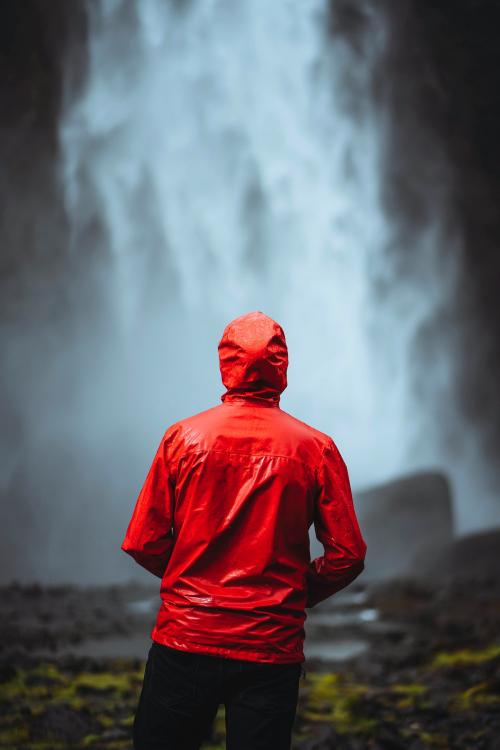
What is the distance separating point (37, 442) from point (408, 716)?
59.2 feet

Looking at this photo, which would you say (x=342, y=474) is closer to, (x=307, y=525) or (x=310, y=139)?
(x=307, y=525)

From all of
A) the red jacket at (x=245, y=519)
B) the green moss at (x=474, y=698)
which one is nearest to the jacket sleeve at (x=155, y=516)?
the red jacket at (x=245, y=519)

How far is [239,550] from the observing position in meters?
2.53

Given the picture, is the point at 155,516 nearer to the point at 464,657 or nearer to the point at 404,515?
the point at 464,657

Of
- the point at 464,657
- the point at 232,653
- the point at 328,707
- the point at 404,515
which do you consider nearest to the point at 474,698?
the point at 328,707

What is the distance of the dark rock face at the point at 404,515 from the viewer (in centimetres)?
2755

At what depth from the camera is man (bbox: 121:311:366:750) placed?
2461mm

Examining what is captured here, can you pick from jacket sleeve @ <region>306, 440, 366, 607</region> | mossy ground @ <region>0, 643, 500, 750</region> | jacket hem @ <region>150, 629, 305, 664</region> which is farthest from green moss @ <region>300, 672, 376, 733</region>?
jacket hem @ <region>150, 629, 305, 664</region>

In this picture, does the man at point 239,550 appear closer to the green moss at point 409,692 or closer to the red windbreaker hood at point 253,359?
the red windbreaker hood at point 253,359

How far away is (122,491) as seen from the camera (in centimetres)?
2467

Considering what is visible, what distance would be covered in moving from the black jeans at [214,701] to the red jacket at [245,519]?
4 cm

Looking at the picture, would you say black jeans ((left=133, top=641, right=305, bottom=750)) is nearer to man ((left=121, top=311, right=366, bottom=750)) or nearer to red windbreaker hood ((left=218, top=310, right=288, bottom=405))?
man ((left=121, top=311, right=366, bottom=750))

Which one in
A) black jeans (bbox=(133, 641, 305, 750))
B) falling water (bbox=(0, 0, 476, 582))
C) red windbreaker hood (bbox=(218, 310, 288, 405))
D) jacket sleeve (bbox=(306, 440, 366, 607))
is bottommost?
black jeans (bbox=(133, 641, 305, 750))

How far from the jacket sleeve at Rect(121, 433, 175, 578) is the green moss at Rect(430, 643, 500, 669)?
7358 mm
